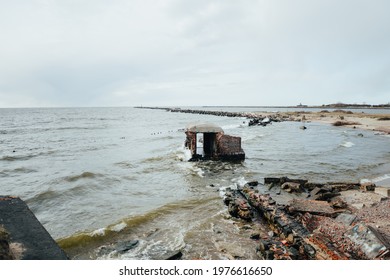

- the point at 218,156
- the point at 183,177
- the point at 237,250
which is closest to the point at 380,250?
the point at 237,250

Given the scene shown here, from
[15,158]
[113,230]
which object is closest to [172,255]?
[113,230]

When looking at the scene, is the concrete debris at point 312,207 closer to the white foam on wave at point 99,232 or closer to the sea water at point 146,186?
the sea water at point 146,186

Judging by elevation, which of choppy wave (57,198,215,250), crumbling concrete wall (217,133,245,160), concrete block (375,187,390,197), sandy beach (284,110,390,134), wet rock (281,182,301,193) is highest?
sandy beach (284,110,390,134)

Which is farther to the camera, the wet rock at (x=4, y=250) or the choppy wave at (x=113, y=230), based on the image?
the choppy wave at (x=113, y=230)

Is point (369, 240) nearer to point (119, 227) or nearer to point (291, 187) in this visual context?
point (291, 187)

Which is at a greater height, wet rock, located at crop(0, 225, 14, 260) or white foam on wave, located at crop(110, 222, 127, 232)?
wet rock, located at crop(0, 225, 14, 260)

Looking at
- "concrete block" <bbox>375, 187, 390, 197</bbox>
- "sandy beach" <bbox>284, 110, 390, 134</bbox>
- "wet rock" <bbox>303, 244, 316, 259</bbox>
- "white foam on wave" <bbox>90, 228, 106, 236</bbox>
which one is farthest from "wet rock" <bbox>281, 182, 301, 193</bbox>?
"sandy beach" <bbox>284, 110, 390, 134</bbox>

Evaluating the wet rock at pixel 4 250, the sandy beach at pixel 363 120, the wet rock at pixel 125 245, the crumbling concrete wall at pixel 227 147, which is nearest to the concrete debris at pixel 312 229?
the wet rock at pixel 125 245

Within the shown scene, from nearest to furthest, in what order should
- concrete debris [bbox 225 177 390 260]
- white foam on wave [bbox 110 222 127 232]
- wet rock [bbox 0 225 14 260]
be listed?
wet rock [bbox 0 225 14 260] < concrete debris [bbox 225 177 390 260] < white foam on wave [bbox 110 222 127 232]

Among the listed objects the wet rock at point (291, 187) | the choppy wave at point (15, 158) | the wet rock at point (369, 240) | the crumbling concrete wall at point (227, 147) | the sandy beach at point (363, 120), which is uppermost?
the sandy beach at point (363, 120)

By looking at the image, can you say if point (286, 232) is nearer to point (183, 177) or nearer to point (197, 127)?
point (183, 177)

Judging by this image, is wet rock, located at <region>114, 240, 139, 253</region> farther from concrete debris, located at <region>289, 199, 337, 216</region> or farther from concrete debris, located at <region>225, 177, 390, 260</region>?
concrete debris, located at <region>289, 199, 337, 216</region>

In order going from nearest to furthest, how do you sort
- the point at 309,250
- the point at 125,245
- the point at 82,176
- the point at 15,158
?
the point at 309,250, the point at 125,245, the point at 82,176, the point at 15,158

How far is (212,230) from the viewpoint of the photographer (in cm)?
902
